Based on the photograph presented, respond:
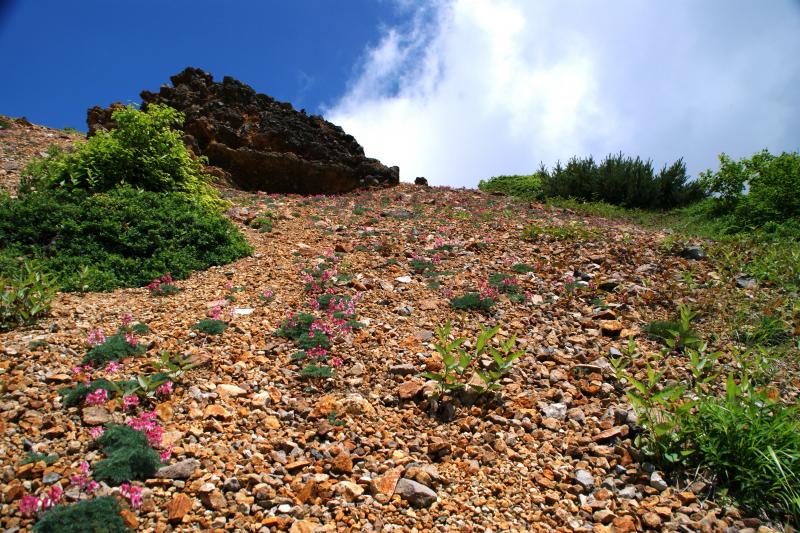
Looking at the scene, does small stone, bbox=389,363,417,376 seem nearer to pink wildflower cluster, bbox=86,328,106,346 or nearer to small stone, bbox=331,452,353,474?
small stone, bbox=331,452,353,474

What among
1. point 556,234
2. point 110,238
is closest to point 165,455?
point 110,238

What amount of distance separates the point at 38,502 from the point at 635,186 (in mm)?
19604

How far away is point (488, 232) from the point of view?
9.94m

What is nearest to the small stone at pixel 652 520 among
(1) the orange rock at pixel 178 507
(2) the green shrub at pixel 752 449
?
(2) the green shrub at pixel 752 449

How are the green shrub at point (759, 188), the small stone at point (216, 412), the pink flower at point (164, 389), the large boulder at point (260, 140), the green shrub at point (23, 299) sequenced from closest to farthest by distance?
the small stone at point (216, 412) < the pink flower at point (164, 389) < the green shrub at point (23, 299) < the green shrub at point (759, 188) < the large boulder at point (260, 140)

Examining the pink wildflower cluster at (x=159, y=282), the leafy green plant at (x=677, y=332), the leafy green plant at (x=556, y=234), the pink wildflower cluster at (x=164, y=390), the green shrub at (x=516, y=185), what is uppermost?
the green shrub at (x=516, y=185)

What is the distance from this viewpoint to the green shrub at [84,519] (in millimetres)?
2531

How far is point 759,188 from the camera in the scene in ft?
42.1

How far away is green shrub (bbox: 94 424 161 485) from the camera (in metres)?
2.99

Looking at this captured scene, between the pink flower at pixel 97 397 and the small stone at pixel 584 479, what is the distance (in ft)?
12.2

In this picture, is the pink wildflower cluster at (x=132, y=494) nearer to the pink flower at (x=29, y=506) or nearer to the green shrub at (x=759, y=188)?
the pink flower at (x=29, y=506)

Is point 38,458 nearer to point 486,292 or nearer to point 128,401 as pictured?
point 128,401

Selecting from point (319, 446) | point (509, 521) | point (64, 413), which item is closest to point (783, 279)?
point (509, 521)

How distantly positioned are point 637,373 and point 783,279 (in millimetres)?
3787
